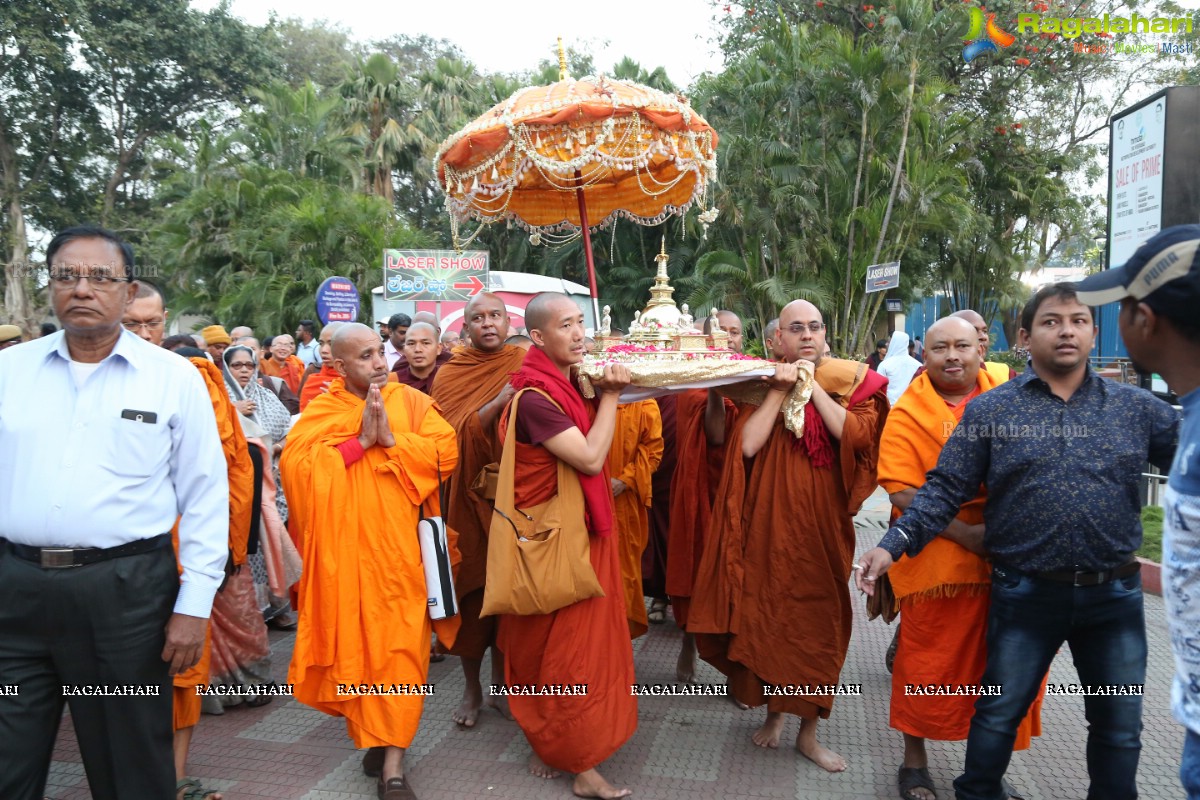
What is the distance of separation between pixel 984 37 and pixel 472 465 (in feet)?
62.3

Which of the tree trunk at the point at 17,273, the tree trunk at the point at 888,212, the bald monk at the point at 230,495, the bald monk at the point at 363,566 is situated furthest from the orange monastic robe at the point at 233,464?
the tree trunk at the point at 17,273

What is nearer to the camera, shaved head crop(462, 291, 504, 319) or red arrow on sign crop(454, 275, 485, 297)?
shaved head crop(462, 291, 504, 319)

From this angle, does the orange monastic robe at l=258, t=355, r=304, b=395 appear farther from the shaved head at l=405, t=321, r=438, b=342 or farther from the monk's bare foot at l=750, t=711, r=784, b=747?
the monk's bare foot at l=750, t=711, r=784, b=747

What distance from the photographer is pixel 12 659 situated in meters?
→ 2.39

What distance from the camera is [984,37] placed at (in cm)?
1852

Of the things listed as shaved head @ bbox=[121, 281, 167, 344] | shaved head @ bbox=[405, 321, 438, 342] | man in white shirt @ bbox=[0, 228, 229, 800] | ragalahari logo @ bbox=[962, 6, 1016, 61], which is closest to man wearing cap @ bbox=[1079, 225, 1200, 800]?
man in white shirt @ bbox=[0, 228, 229, 800]

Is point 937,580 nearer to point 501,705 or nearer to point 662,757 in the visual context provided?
point 662,757

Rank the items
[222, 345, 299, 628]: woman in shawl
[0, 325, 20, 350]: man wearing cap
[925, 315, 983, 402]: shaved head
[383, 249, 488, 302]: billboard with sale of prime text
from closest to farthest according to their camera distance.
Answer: [925, 315, 983, 402]: shaved head, [222, 345, 299, 628]: woman in shawl, [0, 325, 20, 350]: man wearing cap, [383, 249, 488, 302]: billboard with sale of prime text

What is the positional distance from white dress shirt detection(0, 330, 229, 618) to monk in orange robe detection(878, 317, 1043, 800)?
2499 millimetres

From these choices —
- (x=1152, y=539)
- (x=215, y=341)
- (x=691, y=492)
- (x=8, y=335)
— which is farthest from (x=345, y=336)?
(x=1152, y=539)

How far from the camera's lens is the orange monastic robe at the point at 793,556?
3.59 meters

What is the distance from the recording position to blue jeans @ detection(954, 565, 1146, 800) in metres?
2.77

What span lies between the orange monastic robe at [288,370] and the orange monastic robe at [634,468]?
4.90m

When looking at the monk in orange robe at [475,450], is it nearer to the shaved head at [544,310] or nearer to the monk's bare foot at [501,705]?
the monk's bare foot at [501,705]
